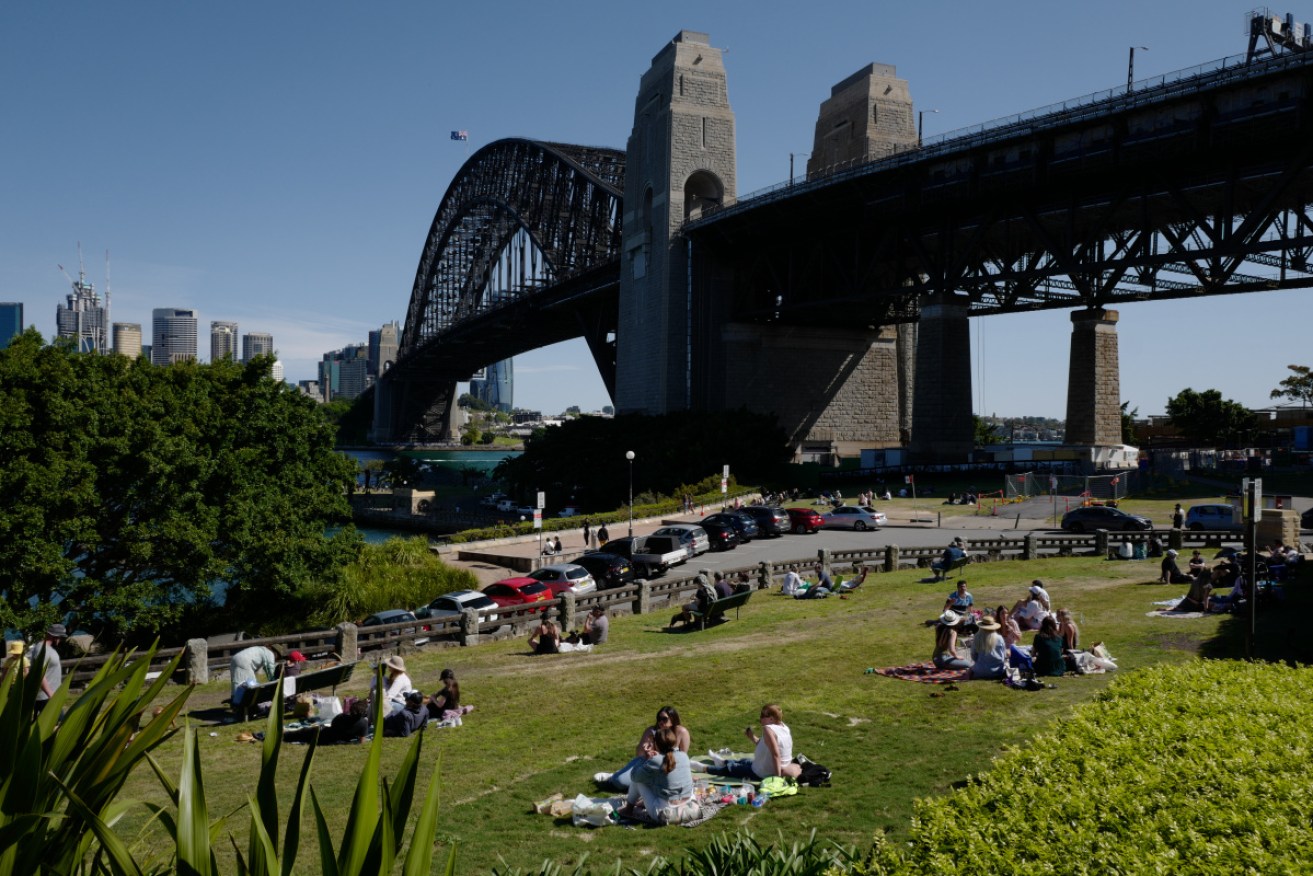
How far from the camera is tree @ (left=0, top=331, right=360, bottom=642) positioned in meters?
27.2

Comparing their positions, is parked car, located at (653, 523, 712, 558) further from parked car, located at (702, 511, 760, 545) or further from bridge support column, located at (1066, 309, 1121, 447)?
bridge support column, located at (1066, 309, 1121, 447)

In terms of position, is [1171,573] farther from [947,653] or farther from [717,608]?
[717,608]

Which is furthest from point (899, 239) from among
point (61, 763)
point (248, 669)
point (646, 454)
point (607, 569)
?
point (61, 763)

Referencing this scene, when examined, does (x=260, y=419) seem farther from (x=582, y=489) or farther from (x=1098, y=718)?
(x=582, y=489)

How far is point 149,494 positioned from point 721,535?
20117 mm

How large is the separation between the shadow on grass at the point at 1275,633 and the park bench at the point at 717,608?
9.28 metres

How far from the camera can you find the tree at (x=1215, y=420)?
107000mm

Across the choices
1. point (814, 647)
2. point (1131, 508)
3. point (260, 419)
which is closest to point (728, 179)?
point (1131, 508)

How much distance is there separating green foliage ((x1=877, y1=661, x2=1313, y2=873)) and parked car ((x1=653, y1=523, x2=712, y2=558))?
2741cm

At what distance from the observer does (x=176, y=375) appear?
33969mm

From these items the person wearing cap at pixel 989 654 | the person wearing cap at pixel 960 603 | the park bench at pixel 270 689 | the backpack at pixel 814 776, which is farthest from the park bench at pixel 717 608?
the backpack at pixel 814 776

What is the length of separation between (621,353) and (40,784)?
261 feet

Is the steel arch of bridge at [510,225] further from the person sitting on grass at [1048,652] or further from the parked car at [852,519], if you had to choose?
the person sitting on grass at [1048,652]

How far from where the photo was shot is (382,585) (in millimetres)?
34938
